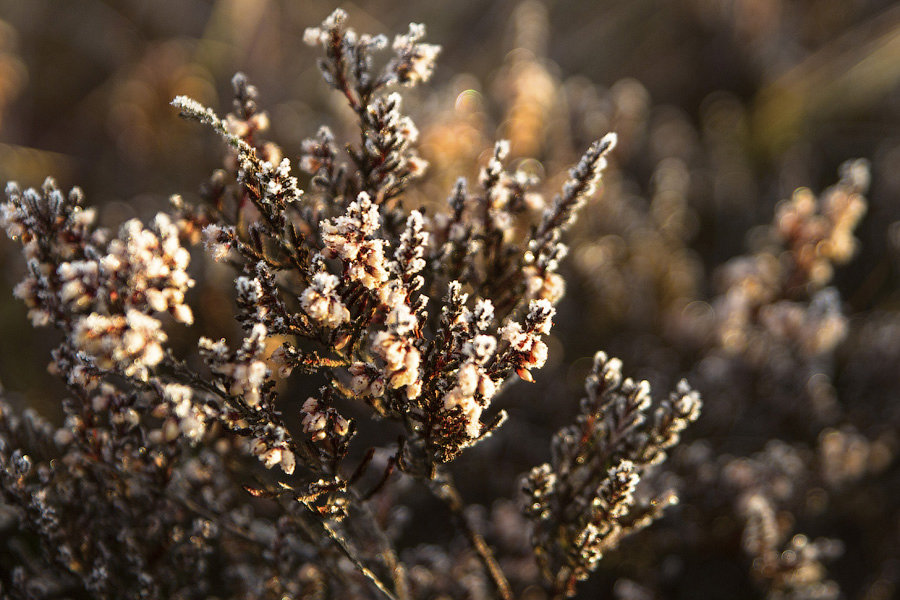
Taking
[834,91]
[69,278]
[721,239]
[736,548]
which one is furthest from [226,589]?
[834,91]

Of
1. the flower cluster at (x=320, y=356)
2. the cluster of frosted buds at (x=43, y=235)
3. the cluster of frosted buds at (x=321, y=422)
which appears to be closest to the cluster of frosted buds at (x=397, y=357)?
the flower cluster at (x=320, y=356)

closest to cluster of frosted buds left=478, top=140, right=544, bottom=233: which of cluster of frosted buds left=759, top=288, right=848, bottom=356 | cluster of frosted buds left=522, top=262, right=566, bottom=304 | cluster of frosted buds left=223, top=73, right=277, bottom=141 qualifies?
cluster of frosted buds left=522, top=262, right=566, bottom=304

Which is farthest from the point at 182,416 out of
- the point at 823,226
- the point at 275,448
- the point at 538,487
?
the point at 823,226

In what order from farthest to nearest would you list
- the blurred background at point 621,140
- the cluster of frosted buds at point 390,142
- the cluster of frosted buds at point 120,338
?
the blurred background at point 621,140
the cluster of frosted buds at point 390,142
the cluster of frosted buds at point 120,338

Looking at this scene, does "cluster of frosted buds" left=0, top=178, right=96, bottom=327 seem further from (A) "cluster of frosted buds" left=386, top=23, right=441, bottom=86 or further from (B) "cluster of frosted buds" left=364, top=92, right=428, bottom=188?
(A) "cluster of frosted buds" left=386, top=23, right=441, bottom=86

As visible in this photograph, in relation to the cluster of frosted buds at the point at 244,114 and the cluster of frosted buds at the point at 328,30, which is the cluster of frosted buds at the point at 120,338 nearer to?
the cluster of frosted buds at the point at 244,114

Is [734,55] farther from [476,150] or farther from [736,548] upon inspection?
[736,548]
